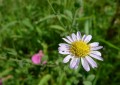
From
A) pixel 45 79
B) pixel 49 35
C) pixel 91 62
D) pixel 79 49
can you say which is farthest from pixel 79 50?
pixel 49 35

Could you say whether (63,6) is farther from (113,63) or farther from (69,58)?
(69,58)

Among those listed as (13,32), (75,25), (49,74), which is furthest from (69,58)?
(13,32)

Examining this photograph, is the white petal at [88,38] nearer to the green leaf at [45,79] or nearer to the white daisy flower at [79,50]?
the white daisy flower at [79,50]

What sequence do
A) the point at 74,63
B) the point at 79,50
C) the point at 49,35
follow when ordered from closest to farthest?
the point at 74,63 < the point at 79,50 < the point at 49,35

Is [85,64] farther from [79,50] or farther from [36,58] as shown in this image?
[36,58]

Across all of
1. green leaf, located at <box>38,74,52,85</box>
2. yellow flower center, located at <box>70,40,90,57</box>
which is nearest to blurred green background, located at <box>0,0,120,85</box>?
green leaf, located at <box>38,74,52,85</box>

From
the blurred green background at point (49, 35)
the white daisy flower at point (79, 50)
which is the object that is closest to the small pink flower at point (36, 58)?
the blurred green background at point (49, 35)
